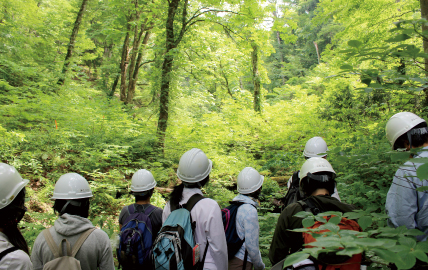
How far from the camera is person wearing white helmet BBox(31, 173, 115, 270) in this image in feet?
6.56

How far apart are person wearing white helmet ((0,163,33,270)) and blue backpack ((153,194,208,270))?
905 mm

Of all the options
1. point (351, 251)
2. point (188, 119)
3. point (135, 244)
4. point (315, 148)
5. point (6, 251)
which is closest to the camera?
point (351, 251)

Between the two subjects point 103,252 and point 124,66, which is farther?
point 124,66

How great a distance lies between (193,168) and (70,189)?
3.92ft

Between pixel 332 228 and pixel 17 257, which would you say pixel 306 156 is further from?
pixel 17 257

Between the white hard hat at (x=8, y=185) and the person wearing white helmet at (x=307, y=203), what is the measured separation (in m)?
2.14

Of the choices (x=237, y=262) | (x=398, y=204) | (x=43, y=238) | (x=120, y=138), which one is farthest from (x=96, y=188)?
(x=398, y=204)

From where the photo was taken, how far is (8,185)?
1.71m

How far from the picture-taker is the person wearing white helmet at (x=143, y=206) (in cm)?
294

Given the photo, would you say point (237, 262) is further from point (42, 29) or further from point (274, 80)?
point (274, 80)

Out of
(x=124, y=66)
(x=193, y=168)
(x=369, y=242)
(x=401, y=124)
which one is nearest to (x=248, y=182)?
(x=193, y=168)

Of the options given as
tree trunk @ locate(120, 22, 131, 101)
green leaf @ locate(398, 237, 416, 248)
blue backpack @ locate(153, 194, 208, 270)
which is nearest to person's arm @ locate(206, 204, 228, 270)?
blue backpack @ locate(153, 194, 208, 270)

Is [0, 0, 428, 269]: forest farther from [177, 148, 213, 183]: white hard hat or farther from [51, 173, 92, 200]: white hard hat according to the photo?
[177, 148, 213, 183]: white hard hat

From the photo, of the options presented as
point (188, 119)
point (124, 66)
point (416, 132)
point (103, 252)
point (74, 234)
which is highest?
point (124, 66)
